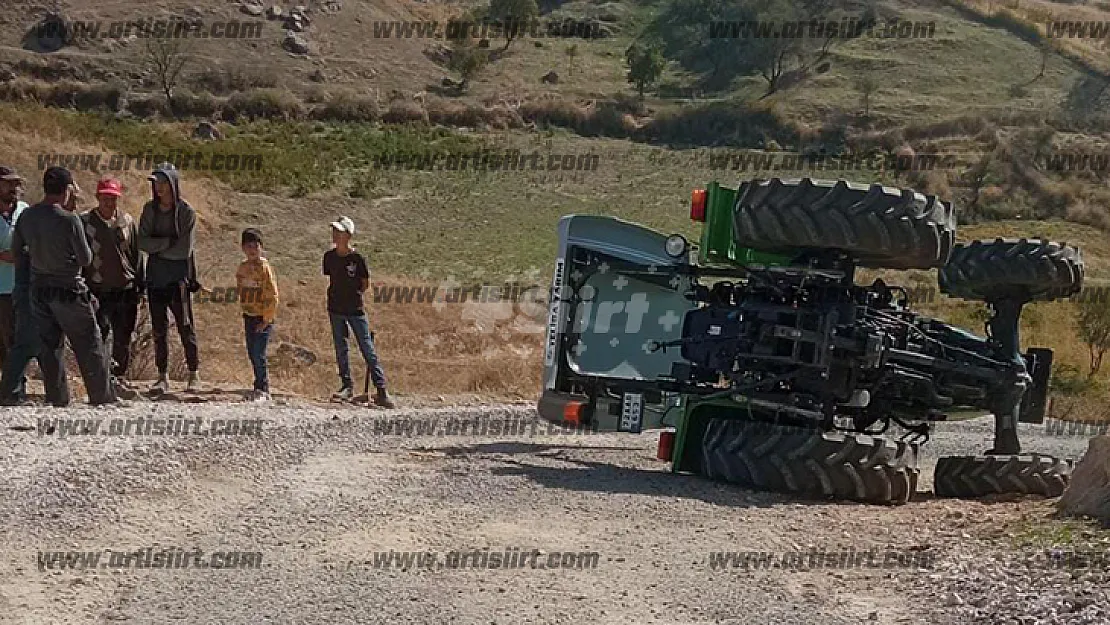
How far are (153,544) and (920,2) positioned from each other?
89.1 meters

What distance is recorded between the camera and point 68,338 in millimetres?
10008

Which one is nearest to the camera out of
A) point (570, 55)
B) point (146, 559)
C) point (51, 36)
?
point (146, 559)

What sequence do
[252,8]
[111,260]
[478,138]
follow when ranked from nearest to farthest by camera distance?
[111,260]
[478,138]
[252,8]

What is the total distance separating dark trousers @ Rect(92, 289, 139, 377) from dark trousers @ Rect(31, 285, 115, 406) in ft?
2.54

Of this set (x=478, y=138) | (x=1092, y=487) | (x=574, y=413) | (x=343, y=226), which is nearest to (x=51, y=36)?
(x=478, y=138)

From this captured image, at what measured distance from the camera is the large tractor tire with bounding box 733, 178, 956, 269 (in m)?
8.19

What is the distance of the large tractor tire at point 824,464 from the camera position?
821 cm

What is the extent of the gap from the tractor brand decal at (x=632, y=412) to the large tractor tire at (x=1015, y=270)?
2655mm

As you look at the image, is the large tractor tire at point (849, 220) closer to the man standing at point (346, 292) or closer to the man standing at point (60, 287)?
the man standing at point (346, 292)

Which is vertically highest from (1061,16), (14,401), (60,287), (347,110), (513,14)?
(1061,16)

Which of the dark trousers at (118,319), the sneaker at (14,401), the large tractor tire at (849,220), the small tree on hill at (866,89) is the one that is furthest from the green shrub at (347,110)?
the large tractor tire at (849,220)

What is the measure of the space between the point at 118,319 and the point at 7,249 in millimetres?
1216

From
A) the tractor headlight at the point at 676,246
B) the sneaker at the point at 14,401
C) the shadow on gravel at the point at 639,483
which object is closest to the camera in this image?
the shadow on gravel at the point at 639,483

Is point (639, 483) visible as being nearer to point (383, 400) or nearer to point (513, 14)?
point (383, 400)
